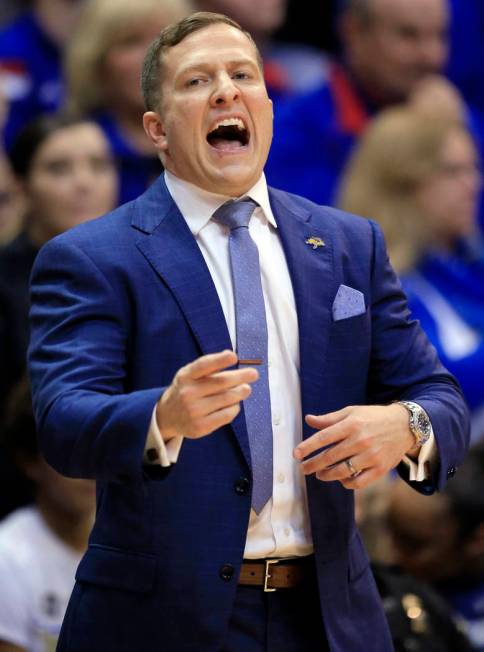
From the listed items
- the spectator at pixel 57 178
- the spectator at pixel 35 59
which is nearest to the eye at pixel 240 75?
the spectator at pixel 57 178

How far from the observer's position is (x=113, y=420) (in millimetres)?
2135

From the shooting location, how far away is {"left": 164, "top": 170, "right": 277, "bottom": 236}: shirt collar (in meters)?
2.48

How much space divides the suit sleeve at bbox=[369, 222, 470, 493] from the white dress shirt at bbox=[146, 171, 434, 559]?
0.08m

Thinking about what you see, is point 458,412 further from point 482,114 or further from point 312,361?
point 482,114

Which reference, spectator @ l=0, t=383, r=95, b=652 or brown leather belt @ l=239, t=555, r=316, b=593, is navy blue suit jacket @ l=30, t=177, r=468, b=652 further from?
spectator @ l=0, t=383, r=95, b=652

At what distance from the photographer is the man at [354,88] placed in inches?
216

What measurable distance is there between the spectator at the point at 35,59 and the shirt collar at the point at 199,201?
326 cm

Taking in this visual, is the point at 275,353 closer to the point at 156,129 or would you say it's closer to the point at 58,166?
the point at 156,129

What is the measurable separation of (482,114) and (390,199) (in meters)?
1.48

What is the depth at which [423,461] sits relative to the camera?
238 cm

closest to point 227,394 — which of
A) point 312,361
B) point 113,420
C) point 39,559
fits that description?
point 113,420

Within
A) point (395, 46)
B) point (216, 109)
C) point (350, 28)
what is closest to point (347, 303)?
point (216, 109)

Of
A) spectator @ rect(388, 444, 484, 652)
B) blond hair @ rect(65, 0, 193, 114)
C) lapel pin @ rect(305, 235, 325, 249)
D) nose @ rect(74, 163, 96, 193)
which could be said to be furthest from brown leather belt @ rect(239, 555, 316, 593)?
blond hair @ rect(65, 0, 193, 114)

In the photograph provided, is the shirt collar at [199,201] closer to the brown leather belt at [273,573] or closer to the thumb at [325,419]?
the thumb at [325,419]
